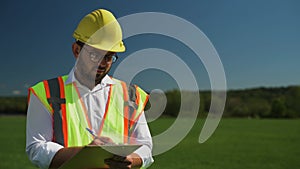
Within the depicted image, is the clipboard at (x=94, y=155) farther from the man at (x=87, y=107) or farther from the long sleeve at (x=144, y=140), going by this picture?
the long sleeve at (x=144, y=140)

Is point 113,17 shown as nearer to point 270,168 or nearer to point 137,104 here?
point 137,104

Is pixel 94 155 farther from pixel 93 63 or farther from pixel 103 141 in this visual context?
pixel 93 63

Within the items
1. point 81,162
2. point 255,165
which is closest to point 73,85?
point 81,162

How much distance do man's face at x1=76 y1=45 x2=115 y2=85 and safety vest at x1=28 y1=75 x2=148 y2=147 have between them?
102mm

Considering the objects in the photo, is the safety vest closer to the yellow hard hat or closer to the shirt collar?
the shirt collar

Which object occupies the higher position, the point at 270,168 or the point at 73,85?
the point at 73,85

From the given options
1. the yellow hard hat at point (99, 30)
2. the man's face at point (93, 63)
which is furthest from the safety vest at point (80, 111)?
the yellow hard hat at point (99, 30)

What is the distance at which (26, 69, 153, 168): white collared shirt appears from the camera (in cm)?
198

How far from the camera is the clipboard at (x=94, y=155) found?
1.80 m

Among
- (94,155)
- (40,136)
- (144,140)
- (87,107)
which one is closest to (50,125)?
(40,136)

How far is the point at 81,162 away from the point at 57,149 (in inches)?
5.5

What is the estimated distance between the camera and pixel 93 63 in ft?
6.86

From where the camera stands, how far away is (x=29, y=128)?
2.01 meters

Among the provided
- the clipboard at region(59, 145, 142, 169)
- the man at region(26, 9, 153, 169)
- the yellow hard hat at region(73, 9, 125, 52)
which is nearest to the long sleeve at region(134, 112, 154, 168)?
the man at region(26, 9, 153, 169)
